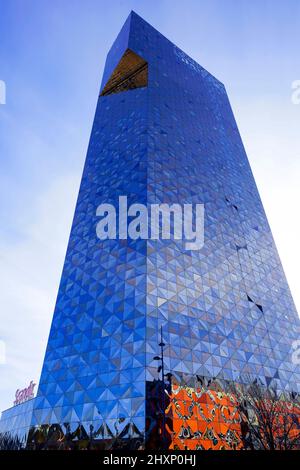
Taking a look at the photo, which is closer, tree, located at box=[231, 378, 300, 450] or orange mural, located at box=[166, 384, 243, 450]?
orange mural, located at box=[166, 384, 243, 450]

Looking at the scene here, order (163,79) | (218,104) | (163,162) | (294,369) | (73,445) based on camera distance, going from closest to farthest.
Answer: (73,445) < (294,369) < (163,162) < (163,79) < (218,104)

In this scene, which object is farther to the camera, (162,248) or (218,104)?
(218,104)

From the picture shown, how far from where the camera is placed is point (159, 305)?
94.9ft

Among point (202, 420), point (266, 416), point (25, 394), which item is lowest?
point (202, 420)

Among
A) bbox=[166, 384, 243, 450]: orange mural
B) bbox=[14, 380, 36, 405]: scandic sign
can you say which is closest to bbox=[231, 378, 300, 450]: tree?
bbox=[166, 384, 243, 450]: orange mural

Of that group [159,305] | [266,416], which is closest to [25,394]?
[159,305]

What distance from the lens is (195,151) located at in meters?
49.3

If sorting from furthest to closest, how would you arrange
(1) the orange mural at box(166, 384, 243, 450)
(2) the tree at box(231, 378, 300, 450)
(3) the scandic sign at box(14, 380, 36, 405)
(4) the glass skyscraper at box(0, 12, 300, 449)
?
(3) the scandic sign at box(14, 380, 36, 405) < (2) the tree at box(231, 378, 300, 450) < (4) the glass skyscraper at box(0, 12, 300, 449) < (1) the orange mural at box(166, 384, 243, 450)

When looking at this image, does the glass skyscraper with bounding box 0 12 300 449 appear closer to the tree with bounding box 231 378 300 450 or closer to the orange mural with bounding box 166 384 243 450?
the orange mural with bounding box 166 384 243 450

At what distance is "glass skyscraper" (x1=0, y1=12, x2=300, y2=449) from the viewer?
82.3 ft

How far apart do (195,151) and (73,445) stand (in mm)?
39115

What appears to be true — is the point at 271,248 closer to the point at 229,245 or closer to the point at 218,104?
the point at 229,245

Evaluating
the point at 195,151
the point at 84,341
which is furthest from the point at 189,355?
the point at 195,151

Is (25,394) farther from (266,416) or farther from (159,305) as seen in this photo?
(266,416)
